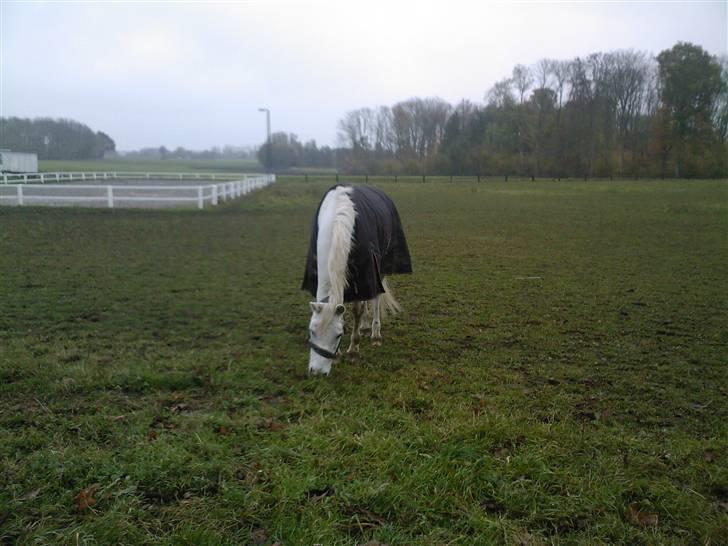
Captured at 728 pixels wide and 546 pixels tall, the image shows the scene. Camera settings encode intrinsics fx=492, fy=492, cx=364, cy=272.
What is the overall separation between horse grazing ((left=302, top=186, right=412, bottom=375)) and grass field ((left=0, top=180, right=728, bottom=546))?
1.01ft

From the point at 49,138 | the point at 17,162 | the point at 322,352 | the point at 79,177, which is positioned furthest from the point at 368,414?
the point at 79,177

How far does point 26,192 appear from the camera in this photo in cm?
1938

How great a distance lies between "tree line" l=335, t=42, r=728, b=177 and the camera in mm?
43438

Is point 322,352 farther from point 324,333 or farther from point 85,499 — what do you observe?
point 85,499

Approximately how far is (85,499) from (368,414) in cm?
165

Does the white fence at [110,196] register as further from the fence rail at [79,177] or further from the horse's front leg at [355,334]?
the horse's front leg at [355,334]

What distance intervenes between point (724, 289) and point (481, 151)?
162 feet

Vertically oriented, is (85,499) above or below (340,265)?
below

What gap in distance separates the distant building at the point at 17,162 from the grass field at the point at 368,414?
1851 cm

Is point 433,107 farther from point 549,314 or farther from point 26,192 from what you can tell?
point 549,314

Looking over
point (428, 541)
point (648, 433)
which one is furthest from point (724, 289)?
point (428, 541)

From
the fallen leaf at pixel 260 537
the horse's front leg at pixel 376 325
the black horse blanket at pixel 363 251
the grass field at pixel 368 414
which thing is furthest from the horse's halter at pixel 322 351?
the fallen leaf at pixel 260 537

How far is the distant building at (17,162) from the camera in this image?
72.7 feet

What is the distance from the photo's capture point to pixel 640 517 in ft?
7.50
